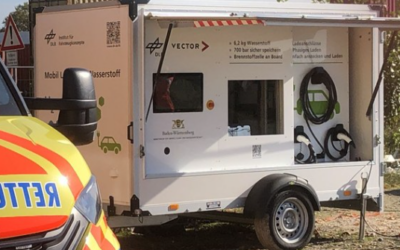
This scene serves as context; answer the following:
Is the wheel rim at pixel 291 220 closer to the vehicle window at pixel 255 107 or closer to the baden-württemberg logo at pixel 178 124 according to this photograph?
the vehicle window at pixel 255 107

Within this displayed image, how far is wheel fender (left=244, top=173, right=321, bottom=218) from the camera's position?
28.3 feet

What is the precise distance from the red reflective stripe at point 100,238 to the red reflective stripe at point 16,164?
16.4 inches

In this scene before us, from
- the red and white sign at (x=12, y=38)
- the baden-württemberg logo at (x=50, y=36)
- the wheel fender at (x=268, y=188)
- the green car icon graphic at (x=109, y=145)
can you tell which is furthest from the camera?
the red and white sign at (x=12, y=38)

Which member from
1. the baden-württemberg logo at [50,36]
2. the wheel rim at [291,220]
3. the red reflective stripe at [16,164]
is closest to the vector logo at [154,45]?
the baden-württemberg logo at [50,36]

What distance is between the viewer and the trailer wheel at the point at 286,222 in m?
8.67

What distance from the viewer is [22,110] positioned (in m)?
4.76

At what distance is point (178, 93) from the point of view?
27.8 feet

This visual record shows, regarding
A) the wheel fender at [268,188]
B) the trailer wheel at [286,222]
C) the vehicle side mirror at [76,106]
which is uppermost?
the vehicle side mirror at [76,106]

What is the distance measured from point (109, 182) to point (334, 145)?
9.22 feet

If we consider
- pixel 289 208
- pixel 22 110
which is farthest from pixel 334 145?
pixel 22 110

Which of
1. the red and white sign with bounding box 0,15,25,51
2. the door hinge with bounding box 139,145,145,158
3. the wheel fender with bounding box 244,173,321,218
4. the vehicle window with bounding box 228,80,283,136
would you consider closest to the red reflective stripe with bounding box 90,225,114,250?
the door hinge with bounding box 139,145,145,158

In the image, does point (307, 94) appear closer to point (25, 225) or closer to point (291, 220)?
point (291, 220)

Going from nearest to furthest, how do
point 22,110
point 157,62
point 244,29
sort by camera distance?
point 22,110 → point 157,62 → point 244,29

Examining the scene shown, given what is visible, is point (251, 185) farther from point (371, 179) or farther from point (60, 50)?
point (60, 50)
